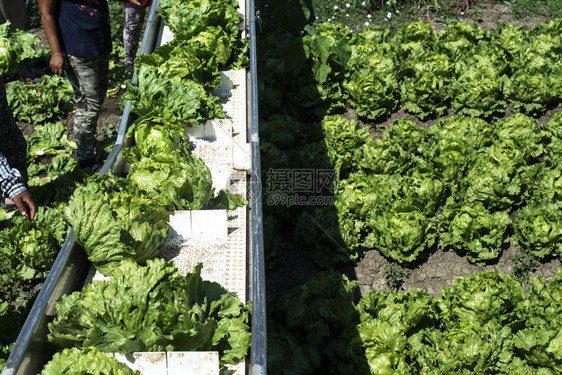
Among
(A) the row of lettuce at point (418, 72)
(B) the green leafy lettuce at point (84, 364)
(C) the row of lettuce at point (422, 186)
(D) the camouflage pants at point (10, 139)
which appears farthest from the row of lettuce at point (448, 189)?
(B) the green leafy lettuce at point (84, 364)

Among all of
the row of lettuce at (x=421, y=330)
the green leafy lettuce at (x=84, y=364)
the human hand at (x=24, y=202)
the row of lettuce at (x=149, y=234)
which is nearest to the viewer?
the green leafy lettuce at (x=84, y=364)

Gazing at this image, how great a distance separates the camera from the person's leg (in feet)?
20.7

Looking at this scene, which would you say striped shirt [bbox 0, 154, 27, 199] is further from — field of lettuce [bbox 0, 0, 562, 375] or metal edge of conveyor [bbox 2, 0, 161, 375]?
metal edge of conveyor [bbox 2, 0, 161, 375]

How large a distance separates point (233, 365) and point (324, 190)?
3.99m

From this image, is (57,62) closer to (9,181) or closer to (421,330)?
(9,181)

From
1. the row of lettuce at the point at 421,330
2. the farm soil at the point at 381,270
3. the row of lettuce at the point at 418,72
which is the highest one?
the row of lettuce at the point at 418,72

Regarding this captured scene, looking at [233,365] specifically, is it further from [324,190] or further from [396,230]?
[324,190]

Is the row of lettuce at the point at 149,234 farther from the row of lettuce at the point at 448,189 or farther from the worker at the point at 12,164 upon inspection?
the row of lettuce at the point at 448,189

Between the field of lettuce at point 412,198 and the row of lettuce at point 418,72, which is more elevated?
the row of lettuce at point 418,72

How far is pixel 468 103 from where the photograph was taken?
7.95 meters

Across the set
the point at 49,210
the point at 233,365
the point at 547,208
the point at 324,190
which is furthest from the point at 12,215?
the point at 547,208

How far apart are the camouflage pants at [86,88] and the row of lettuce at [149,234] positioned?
99 centimetres

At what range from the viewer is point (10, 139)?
19.1 feet

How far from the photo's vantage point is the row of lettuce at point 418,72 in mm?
7965
